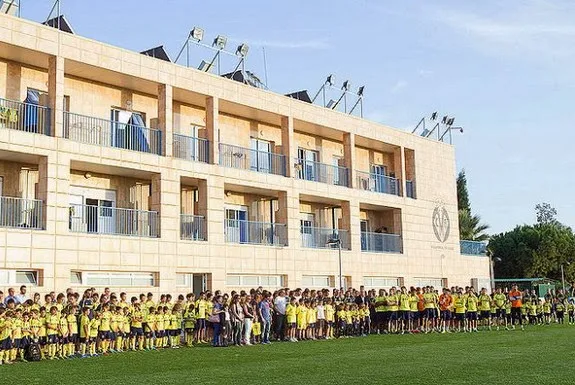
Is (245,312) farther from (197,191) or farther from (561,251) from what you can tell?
(561,251)

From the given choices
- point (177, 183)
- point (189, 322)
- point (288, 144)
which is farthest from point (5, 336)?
point (288, 144)

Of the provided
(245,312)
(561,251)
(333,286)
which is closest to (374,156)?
(333,286)

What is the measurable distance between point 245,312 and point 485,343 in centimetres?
685

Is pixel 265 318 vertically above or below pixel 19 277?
below

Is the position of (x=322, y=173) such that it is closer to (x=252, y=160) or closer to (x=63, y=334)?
(x=252, y=160)

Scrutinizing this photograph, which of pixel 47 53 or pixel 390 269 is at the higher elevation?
pixel 47 53

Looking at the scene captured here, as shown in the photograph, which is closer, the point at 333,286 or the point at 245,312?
the point at 245,312

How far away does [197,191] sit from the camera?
30.1 meters

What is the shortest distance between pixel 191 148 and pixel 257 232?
490cm

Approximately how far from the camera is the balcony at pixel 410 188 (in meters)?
40.2

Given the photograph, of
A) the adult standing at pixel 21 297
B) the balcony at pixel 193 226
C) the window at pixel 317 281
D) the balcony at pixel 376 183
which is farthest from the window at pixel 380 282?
the adult standing at pixel 21 297

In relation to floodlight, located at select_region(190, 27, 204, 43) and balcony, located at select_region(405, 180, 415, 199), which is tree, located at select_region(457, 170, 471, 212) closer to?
balcony, located at select_region(405, 180, 415, 199)

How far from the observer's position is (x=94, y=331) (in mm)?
19016

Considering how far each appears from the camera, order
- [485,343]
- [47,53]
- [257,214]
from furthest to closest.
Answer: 1. [257,214]
2. [47,53]
3. [485,343]
